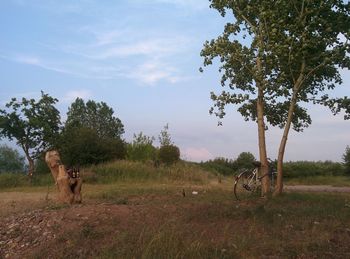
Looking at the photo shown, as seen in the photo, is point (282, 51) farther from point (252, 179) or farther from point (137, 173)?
point (137, 173)

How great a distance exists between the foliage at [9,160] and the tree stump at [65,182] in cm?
4909

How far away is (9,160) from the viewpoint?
6072 centimetres

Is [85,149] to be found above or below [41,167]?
above

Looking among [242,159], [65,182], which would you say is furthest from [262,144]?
[242,159]

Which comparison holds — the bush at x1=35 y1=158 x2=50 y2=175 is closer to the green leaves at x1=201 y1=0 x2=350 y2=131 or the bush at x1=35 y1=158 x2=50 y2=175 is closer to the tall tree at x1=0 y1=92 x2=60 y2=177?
the tall tree at x1=0 y1=92 x2=60 y2=177

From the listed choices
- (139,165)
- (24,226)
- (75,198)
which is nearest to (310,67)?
(75,198)

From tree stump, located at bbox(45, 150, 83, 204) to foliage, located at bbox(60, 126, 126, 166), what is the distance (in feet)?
56.0

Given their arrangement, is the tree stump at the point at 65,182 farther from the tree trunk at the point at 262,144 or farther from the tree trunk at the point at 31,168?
the tree trunk at the point at 31,168

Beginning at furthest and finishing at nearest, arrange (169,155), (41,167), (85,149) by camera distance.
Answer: (41,167) → (169,155) → (85,149)

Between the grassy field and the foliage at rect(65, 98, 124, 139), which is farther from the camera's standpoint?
the foliage at rect(65, 98, 124, 139)

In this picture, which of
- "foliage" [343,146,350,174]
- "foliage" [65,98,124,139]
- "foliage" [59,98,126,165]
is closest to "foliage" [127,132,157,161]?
"foliage" [59,98,126,165]

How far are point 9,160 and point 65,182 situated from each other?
51.6 m

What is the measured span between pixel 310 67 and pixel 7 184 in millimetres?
19299

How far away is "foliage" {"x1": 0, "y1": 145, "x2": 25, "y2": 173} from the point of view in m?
59.7
